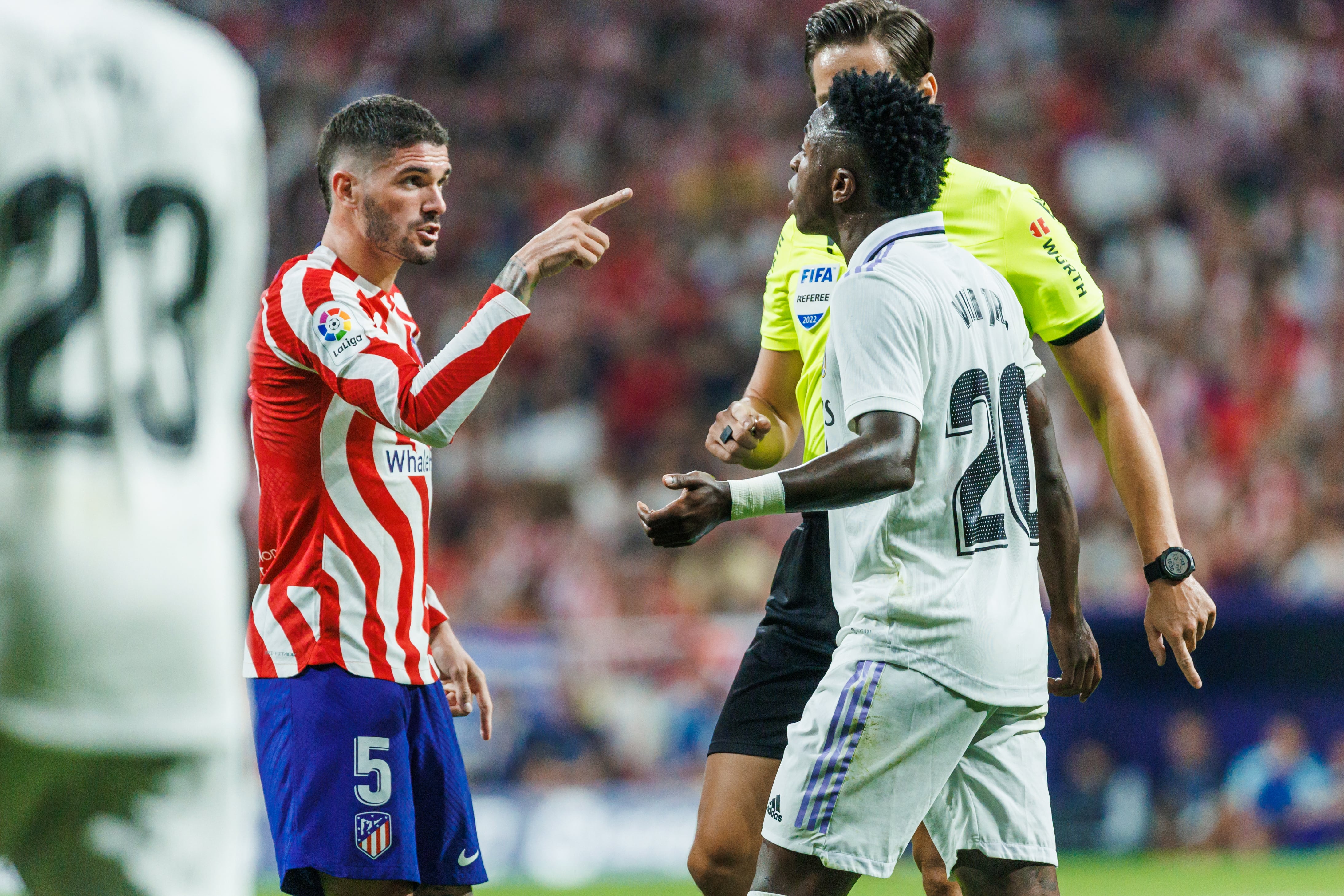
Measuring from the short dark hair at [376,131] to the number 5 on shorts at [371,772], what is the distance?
1.48m

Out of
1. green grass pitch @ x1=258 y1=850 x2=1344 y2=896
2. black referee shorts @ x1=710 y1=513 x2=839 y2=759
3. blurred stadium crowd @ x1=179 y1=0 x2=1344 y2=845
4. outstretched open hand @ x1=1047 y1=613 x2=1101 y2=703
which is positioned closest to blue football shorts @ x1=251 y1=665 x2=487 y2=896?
black referee shorts @ x1=710 y1=513 x2=839 y2=759

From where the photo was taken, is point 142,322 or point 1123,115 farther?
point 1123,115

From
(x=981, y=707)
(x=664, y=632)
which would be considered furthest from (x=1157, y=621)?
(x=664, y=632)

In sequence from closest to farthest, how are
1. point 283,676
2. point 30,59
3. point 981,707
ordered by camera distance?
point 30,59 < point 981,707 < point 283,676

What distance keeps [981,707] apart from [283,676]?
69.7 inches

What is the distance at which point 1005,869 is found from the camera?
3580mm

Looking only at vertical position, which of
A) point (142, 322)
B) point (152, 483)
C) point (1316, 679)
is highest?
point (142, 322)

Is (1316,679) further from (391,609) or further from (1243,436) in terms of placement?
(391,609)

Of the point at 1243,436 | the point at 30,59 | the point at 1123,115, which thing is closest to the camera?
the point at 30,59

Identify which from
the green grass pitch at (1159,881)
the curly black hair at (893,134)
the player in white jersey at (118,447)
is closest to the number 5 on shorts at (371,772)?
the player in white jersey at (118,447)

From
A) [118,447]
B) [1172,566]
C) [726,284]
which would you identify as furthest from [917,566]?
[726,284]

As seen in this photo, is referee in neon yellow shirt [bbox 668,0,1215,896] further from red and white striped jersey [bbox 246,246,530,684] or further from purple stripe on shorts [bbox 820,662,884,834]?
red and white striped jersey [bbox 246,246,530,684]

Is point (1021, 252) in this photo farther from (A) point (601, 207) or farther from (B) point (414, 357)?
(B) point (414, 357)

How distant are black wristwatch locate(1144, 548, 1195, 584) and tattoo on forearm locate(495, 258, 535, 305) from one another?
5.80 feet
